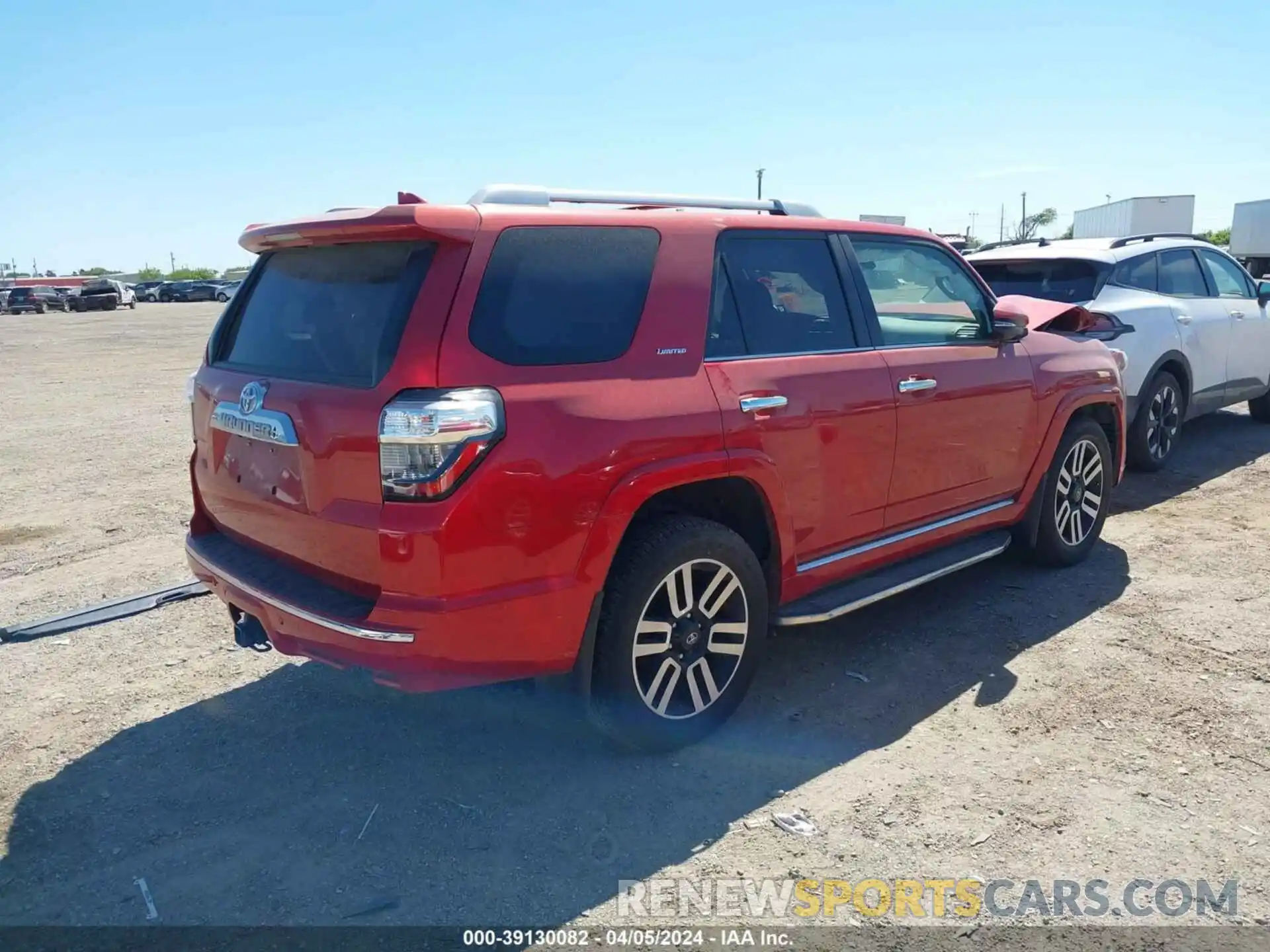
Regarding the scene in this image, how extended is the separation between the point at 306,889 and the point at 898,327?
10.7ft

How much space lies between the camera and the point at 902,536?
440 cm

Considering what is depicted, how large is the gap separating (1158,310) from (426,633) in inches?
270

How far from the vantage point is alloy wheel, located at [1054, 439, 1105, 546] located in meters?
5.41

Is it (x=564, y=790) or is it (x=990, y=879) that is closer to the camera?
(x=990, y=879)

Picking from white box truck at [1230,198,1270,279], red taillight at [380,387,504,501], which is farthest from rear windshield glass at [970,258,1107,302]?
white box truck at [1230,198,1270,279]

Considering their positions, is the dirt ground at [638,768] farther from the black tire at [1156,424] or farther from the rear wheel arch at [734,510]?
the black tire at [1156,424]

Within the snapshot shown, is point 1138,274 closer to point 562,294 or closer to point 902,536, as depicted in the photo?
point 902,536

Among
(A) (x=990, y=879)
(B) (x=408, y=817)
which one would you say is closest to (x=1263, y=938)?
(A) (x=990, y=879)

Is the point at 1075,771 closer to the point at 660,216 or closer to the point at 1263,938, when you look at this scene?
the point at 1263,938

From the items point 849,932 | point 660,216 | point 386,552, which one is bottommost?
point 849,932

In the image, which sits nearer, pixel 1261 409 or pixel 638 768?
pixel 638 768

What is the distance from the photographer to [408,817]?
128 inches

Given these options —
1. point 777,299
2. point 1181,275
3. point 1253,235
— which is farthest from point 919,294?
point 1253,235

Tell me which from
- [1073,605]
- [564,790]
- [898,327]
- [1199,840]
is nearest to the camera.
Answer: [1199,840]
